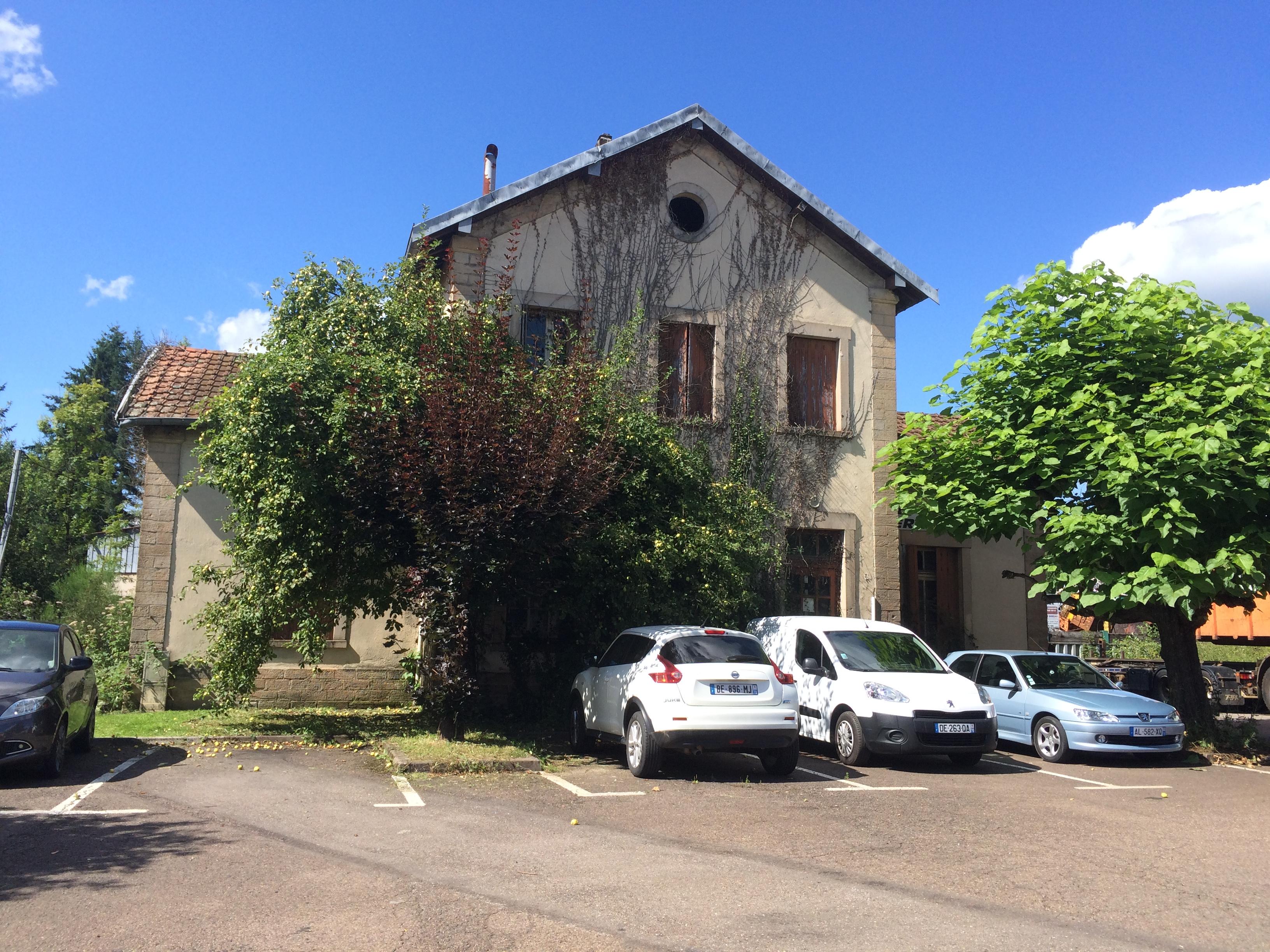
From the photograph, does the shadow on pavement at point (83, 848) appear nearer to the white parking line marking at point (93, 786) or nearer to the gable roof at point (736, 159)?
the white parking line marking at point (93, 786)

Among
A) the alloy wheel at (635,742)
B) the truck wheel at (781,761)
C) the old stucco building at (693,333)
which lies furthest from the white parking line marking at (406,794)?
the old stucco building at (693,333)

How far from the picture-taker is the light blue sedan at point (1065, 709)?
1224 centimetres

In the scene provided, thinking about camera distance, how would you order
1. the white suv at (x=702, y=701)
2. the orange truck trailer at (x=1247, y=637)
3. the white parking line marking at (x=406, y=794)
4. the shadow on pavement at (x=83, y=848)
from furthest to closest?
the orange truck trailer at (x=1247, y=637) → the white suv at (x=702, y=701) → the white parking line marking at (x=406, y=794) → the shadow on pavement at (x=83, y=848)

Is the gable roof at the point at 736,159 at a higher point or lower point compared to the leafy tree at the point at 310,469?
higher

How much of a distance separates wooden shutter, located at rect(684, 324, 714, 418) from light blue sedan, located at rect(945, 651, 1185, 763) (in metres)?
5.90

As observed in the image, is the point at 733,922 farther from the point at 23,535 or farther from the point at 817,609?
the point at 23,535

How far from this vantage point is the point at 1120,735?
40.1ft

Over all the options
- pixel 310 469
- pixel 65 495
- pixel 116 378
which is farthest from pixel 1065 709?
pixel 116 378

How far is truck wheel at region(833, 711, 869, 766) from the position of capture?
37.0 ft

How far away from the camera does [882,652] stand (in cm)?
1217

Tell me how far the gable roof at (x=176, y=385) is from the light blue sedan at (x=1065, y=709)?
1203 centimetres

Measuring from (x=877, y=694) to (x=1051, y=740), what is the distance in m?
2.98

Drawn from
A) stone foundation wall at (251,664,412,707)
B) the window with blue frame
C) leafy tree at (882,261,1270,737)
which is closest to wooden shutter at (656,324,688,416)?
the window with blue frame

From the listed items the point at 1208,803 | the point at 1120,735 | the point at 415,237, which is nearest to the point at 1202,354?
the point at 1120,735
